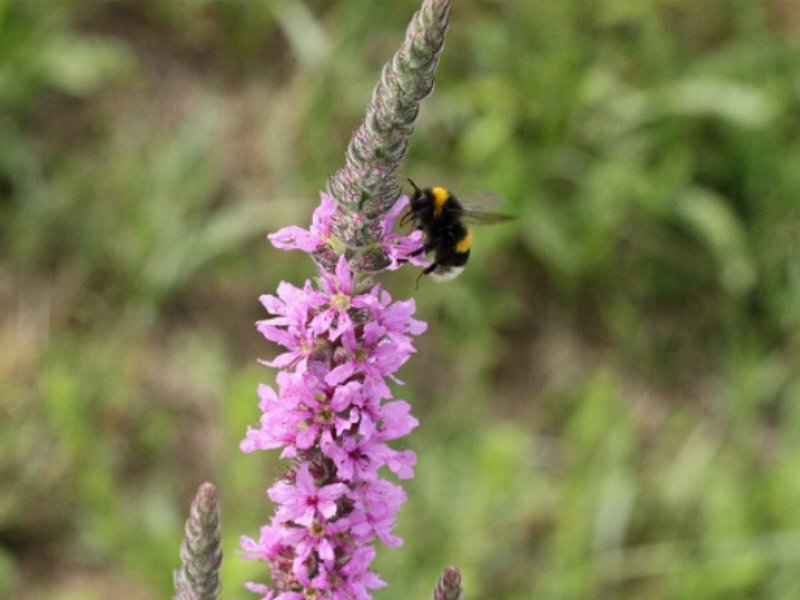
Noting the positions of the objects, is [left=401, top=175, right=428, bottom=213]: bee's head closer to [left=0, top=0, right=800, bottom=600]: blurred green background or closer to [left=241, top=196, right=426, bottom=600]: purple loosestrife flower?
[left=241, top=196, right=426, bottom=600]: purple loosestrife flower

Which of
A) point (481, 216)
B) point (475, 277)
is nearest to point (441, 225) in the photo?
point (481, 216)

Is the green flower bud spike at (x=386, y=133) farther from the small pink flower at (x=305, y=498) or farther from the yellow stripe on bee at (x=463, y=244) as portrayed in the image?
the yellow stripe on bee at (x=463, y=244)

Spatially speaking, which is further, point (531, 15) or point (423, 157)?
point (531, 15)

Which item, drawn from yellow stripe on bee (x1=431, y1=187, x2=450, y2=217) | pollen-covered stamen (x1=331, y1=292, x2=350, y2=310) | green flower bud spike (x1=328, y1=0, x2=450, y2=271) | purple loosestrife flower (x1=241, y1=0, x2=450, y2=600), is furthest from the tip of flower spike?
yellow stripe on bee (x1=431, y1=187, x2=450, y2=217)

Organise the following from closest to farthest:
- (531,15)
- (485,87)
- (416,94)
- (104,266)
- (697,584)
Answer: (416,94), (697,584), (104,266), (485,87), (531,15)

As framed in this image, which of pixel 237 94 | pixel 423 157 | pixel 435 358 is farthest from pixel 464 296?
pixel 237 94

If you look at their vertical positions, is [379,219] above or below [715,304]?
below

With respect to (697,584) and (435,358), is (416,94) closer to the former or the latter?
(697,584)
